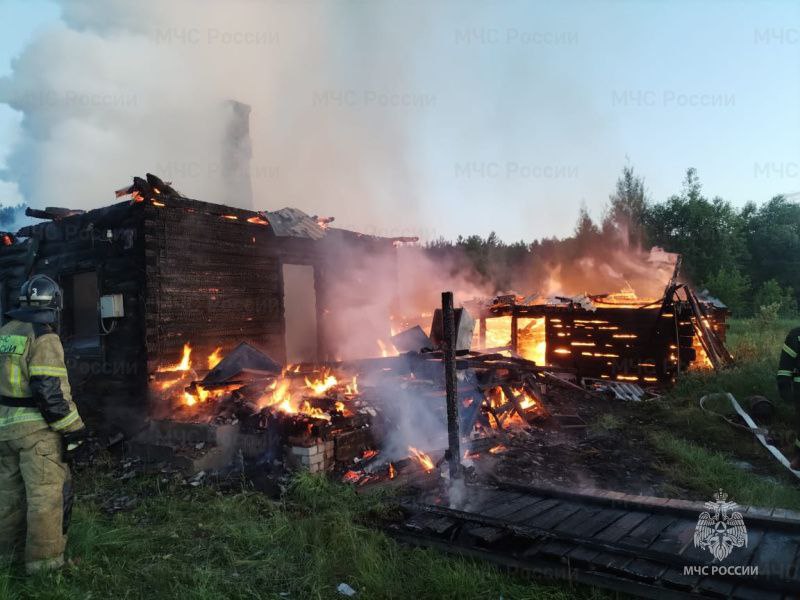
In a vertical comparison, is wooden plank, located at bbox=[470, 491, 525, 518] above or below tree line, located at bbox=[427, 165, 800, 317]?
below

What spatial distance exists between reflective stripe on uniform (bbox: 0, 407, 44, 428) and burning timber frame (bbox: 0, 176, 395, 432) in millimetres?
4706

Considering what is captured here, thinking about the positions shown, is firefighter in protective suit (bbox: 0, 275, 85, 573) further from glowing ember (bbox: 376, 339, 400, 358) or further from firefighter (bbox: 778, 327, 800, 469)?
glowing ember (bbox: 376, 339, 400, 358)

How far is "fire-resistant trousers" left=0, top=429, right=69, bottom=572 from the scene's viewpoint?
13.8ft

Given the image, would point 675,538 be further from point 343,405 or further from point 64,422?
point 64,422

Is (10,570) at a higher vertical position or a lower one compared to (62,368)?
lower

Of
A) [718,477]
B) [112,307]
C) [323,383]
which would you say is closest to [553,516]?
[718,477]

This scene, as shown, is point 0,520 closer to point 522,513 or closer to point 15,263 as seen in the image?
point 522,513

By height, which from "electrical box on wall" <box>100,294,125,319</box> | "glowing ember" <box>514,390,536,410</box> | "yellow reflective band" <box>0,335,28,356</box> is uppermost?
"electrical box on wall" <box>100,294,125,319</box>

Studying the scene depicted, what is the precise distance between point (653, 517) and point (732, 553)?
860mm

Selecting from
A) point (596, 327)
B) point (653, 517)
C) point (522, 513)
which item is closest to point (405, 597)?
point (522, 513)

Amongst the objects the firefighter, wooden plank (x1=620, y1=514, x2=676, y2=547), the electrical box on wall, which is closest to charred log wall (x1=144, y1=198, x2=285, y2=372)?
the electrical box on wall

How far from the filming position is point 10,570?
4246 millimetres

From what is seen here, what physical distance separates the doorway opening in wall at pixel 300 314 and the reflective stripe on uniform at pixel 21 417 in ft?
26.1

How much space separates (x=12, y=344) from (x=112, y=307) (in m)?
5.16
